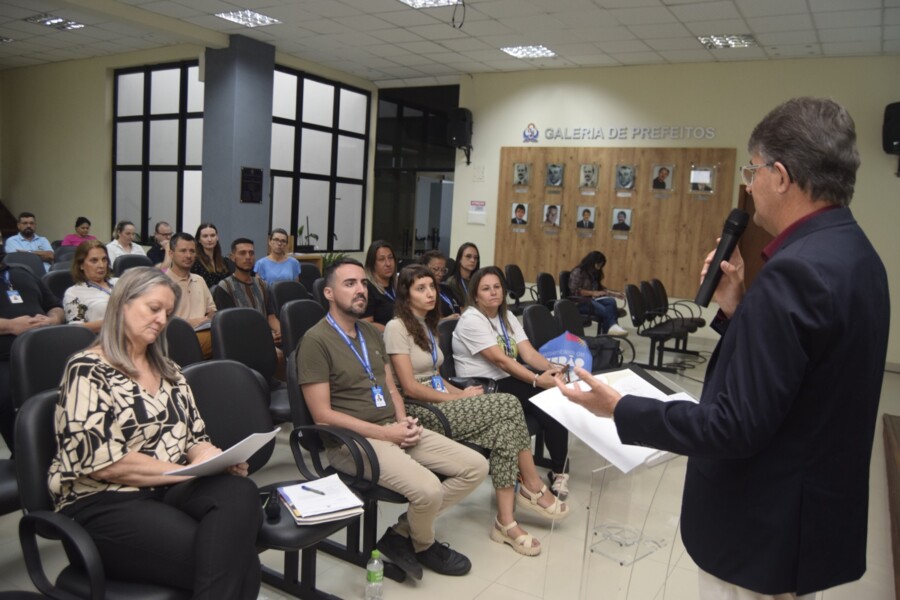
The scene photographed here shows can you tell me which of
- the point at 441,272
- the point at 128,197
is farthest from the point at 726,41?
the point at 128,197

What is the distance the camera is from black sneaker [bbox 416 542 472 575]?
2.98 metres

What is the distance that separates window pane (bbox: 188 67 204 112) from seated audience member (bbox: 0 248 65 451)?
315 inches

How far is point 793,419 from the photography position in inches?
48.3

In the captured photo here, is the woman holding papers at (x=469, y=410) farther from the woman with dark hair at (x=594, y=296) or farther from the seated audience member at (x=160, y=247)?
the seated audience member at (x=160, y=247)

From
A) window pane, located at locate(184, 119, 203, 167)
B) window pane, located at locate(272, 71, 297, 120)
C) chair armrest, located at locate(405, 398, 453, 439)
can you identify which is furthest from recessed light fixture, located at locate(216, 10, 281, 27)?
chair armrest, located at locate(405, 398, 453, 439)

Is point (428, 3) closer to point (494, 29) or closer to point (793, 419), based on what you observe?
point (494, 29)

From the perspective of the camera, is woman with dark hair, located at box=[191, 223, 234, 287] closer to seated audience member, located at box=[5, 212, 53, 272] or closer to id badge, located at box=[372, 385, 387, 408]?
id badge, located at box=[372, 385, 387, 408]

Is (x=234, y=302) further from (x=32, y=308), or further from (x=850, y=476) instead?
(x=850, y=476)

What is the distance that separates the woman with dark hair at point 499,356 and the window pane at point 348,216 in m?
8.53

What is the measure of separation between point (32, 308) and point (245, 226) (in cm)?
610

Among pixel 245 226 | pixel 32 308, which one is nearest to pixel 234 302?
pixel 32 308

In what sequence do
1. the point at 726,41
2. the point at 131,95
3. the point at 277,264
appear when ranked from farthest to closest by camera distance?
the point at 131,95 < the point at 726,41 < the point at 277,264

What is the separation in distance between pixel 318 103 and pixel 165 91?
259cm

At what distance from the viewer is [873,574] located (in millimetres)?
3314
